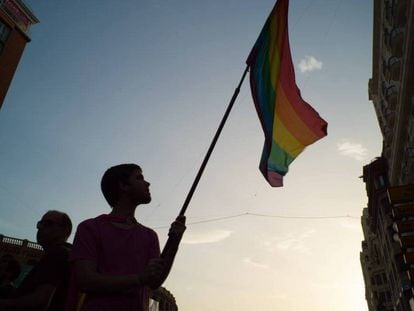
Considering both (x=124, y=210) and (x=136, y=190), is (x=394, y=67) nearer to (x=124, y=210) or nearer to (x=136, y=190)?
(x=136, y=190)

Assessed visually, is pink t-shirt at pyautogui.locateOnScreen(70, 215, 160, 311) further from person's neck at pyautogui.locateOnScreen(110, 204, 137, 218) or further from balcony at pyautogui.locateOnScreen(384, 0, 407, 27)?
balcony at pyautogui.locateOnScreen(384, 0, 407, 27)

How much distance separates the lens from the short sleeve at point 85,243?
2.10m

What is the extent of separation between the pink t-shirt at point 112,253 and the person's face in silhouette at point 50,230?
1.08 meters

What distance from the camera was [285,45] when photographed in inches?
186

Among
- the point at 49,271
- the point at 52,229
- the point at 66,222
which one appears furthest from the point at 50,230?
the point at 49,271

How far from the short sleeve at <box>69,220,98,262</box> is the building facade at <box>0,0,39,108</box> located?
83.8 ft

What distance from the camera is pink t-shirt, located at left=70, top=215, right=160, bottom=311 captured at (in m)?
2.01

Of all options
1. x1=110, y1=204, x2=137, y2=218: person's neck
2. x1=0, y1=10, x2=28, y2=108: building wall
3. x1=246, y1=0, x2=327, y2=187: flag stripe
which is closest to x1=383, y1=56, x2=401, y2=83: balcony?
x1=246, y1=0, x2=327, y2=187: flag stripe

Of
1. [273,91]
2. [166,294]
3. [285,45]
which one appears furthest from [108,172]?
[166,294]

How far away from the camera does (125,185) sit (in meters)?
2.69

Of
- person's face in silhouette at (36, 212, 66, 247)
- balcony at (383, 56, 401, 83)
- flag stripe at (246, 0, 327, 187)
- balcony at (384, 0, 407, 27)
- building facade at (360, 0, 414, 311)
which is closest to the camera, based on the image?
person's face in silhouette at (36, 212, 66, 247)

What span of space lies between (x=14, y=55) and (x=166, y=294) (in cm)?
4321

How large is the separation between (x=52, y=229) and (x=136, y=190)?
1.19 metres

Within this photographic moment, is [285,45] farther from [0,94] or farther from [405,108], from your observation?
[0,94]
